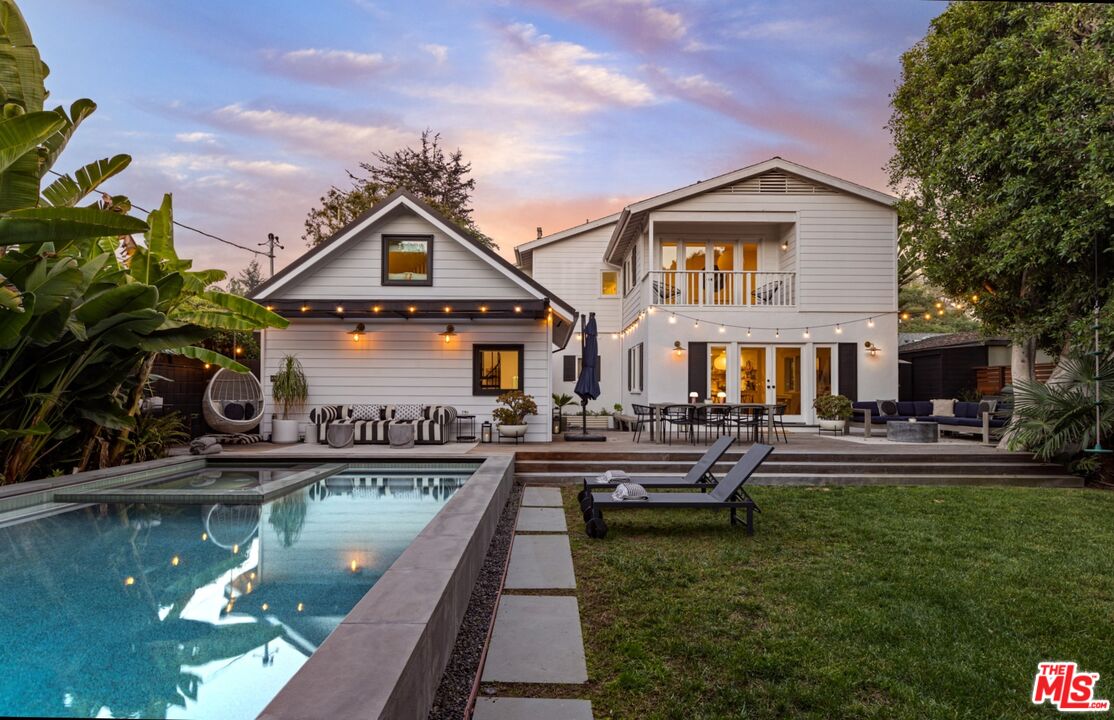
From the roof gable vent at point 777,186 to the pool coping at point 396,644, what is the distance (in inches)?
557

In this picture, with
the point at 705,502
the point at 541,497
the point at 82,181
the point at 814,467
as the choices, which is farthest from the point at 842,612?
the point at 82,181

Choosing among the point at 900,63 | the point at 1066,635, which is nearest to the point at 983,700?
the point at 1066,635

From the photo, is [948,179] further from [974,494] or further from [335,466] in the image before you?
[335,466]

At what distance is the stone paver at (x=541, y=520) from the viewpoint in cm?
643

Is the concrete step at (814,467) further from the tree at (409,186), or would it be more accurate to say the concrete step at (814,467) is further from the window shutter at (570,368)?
the tree at (409,186)

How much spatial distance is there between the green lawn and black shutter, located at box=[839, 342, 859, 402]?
8980mm

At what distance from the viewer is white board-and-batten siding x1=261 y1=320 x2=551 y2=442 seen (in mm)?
13242

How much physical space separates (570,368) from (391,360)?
8.44m

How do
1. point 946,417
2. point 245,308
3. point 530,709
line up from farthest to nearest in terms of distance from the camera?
point 946,417, point 245,308, point 530,709

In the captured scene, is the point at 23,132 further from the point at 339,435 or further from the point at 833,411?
the point at 833,411

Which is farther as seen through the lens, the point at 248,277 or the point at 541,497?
the point at 248,277

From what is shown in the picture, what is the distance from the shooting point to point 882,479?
9.49 meters

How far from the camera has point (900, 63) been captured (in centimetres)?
1374

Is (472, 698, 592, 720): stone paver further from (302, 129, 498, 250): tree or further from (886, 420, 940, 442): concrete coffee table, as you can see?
(302, 129, 498, 250): tree
